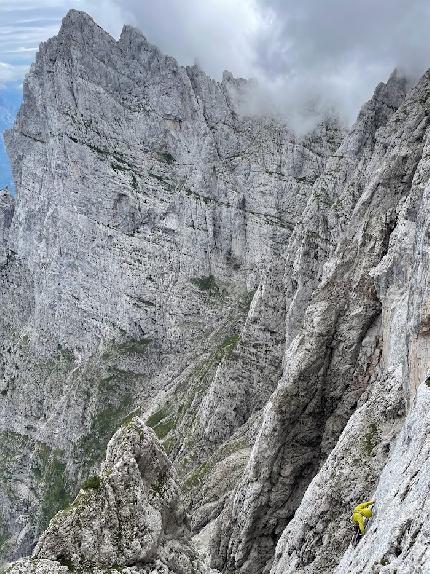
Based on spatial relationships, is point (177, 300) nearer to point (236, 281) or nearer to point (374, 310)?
point (236, 281)

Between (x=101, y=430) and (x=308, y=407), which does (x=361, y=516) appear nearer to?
(x=308, y=407)

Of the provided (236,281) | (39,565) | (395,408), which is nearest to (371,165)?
(395,408)

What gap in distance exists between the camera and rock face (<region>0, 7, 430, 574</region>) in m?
32.8

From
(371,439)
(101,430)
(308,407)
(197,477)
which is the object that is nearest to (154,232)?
(101,430)

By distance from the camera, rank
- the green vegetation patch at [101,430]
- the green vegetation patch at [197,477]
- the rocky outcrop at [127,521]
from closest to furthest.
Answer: the rocky outcrop at [127,521] → the green vegetation patch at [197,477] → the green vegetation patch at [101,430]

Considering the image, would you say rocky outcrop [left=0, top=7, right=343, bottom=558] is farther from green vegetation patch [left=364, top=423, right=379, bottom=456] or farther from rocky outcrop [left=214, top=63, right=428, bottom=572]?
green vegetation patch [left=364, top=423, right=379, bottom=456]

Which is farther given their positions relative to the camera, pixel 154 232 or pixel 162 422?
pixel 154 232

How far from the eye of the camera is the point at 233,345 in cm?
13488

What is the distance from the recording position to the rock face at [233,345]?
107 ft

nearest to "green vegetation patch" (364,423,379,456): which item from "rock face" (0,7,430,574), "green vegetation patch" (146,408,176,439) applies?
"rock face" (0,7,430,574)

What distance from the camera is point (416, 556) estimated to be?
1739 cm

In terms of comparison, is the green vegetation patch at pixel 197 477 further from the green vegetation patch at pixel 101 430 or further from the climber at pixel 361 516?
the green vegetation patch at pixel 101 430

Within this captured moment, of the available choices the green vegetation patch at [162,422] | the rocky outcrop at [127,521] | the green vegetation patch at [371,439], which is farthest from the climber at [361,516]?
the green vegetation patch at [162,422]

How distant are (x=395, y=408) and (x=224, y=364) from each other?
82.1 m
